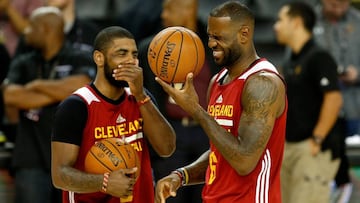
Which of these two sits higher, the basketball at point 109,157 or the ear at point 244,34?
the ear at point 244,34

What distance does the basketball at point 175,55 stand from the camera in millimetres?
5475

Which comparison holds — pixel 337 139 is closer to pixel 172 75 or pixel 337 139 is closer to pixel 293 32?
pixel 293 32

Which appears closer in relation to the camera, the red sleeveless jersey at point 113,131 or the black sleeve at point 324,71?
the red sleeveless jersey at point 113,131

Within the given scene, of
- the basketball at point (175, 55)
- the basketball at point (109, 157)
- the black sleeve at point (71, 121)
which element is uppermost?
the basketball at point (175, 55)

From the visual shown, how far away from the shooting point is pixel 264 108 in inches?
199

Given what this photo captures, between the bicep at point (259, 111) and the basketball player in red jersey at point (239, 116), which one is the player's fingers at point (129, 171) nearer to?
the basketball player in red jersey at point (239, 116)

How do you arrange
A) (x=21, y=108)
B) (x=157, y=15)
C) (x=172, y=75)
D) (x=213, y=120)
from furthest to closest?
(x=157, y=15) → (x=21, y=108) → (x=172, y=75) → (x=213, y=120)

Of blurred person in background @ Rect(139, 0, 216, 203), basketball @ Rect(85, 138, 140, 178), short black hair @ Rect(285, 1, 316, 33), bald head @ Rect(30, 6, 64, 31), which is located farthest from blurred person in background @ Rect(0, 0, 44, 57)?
basketball @ Rect(85, 138, 140, 178)

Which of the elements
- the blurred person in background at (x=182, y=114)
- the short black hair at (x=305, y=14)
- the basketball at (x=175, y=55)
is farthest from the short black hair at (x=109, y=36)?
the short black hair at (x=305, y=14)

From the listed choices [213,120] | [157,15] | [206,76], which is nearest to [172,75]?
[213,120]

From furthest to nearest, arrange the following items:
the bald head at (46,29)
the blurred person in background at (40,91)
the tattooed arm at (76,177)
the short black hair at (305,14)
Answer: the short black hair at (305,14), the bald head at (46,29), the blurred person in background at (40,91), the tattooed arm at (76,177)

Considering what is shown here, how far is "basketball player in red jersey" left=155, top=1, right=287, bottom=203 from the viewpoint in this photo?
16.4 feet

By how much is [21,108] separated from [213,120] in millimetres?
3240

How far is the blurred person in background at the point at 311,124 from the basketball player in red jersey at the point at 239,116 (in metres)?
2.72
